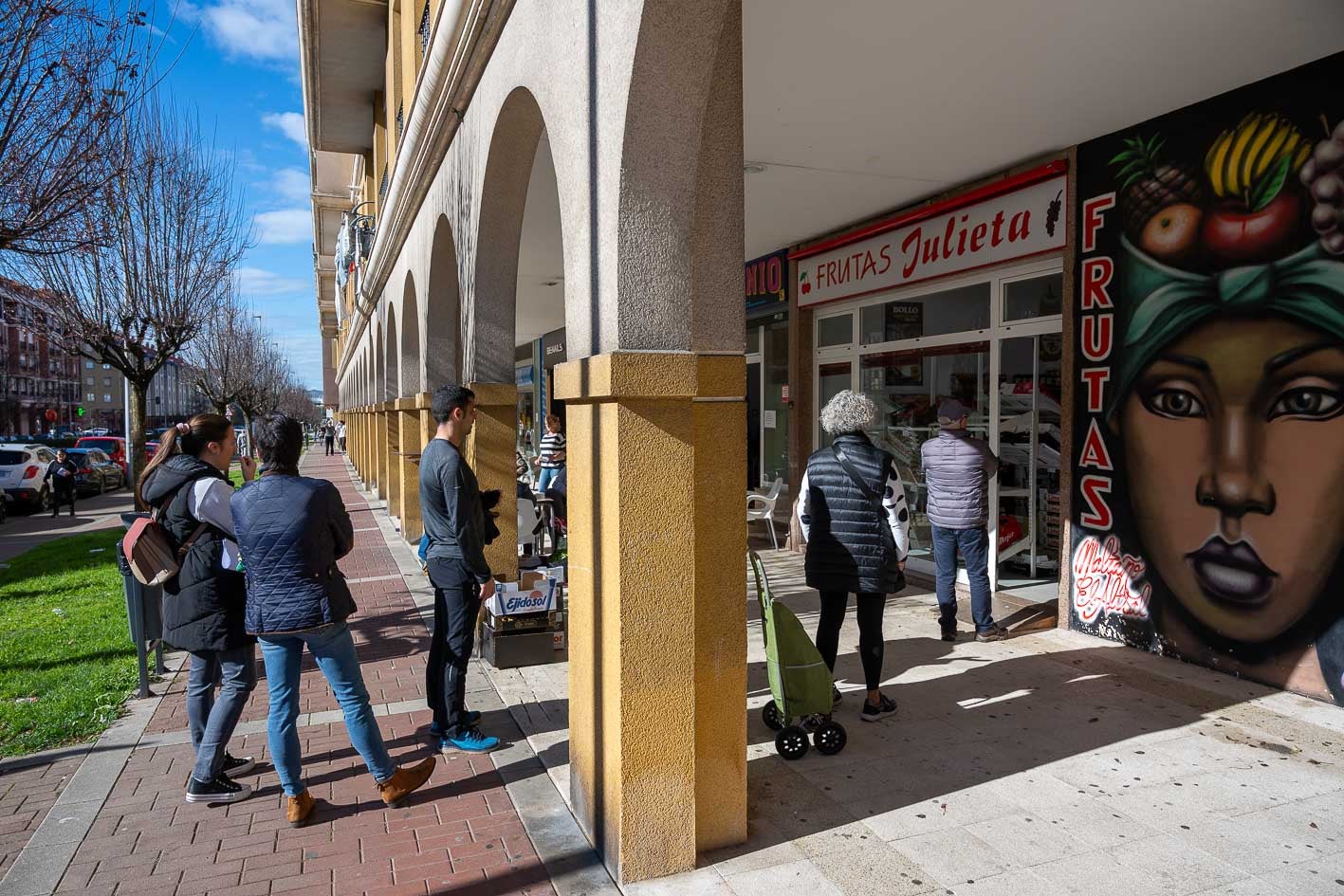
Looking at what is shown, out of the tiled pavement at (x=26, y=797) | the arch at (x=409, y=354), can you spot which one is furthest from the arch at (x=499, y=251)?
the arch at (x=409, y=354)

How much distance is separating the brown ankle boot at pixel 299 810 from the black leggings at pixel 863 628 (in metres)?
2.67

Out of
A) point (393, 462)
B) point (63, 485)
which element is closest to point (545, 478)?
point (393, 462)

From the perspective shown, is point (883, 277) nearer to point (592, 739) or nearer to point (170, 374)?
point (592, 739)

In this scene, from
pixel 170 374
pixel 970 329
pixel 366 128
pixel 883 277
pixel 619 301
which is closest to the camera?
pixel 619 301

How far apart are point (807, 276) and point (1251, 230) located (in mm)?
5344

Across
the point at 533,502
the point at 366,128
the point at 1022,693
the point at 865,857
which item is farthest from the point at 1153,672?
the point at 366,128

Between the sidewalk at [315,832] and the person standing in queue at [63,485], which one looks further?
the person standing in queue at [63,485]

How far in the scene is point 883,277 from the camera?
8805 millimetres

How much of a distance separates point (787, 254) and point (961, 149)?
3.95 meters

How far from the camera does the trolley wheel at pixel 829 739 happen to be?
4.41 meters

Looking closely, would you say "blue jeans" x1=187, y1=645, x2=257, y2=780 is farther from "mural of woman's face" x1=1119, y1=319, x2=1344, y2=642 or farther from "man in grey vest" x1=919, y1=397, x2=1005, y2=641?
"mural of woman's face" x1=1119, y1=319, x2=1344, y2=642

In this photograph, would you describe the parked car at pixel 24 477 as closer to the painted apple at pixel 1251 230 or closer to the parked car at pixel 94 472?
the parked car at pixel 94 472

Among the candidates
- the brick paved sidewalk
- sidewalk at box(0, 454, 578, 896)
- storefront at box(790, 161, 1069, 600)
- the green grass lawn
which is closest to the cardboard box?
sidewalk at box(0, 454, 578, 896)

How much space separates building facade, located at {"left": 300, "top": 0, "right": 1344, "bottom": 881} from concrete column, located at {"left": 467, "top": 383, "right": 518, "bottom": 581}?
0.09ft
